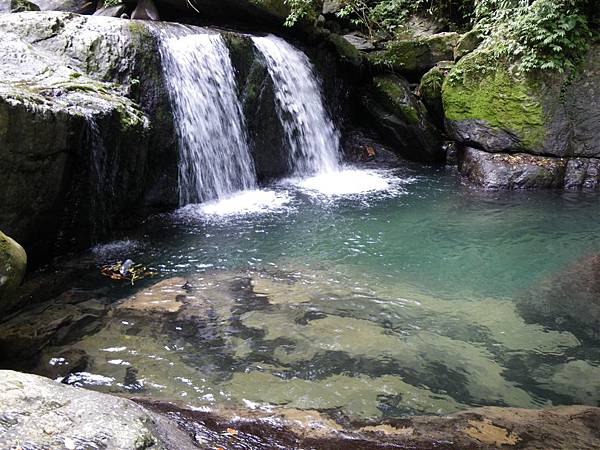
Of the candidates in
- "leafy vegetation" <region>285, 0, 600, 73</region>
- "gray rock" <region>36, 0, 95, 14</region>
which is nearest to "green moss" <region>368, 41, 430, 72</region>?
"leafy vegetation" <region>285, 0, 600, 73</region>

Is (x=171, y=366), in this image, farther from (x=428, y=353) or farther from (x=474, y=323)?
(x=474, y=323)

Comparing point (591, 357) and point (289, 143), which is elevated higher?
point (289, 143)

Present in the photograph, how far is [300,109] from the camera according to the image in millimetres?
11492

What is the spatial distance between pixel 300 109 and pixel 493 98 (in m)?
4.27

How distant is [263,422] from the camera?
10.6 ft

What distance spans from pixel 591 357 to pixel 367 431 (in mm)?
2441

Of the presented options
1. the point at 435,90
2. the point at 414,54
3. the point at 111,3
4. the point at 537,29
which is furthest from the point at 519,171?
the point at 111,3

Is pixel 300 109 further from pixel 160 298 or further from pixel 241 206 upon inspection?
pixel 160 298

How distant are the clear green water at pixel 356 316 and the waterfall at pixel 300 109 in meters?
3.16

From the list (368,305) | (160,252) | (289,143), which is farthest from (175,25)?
(368,305)

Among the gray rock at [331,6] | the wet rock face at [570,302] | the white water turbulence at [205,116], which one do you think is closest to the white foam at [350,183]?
the white water turbulence at [205,116]

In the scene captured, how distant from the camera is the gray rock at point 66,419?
198cm

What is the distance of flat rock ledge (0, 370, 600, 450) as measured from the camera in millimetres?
2078

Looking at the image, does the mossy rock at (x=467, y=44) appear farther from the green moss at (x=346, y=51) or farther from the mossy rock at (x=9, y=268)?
the mossy rock at (x=9, y=268)
